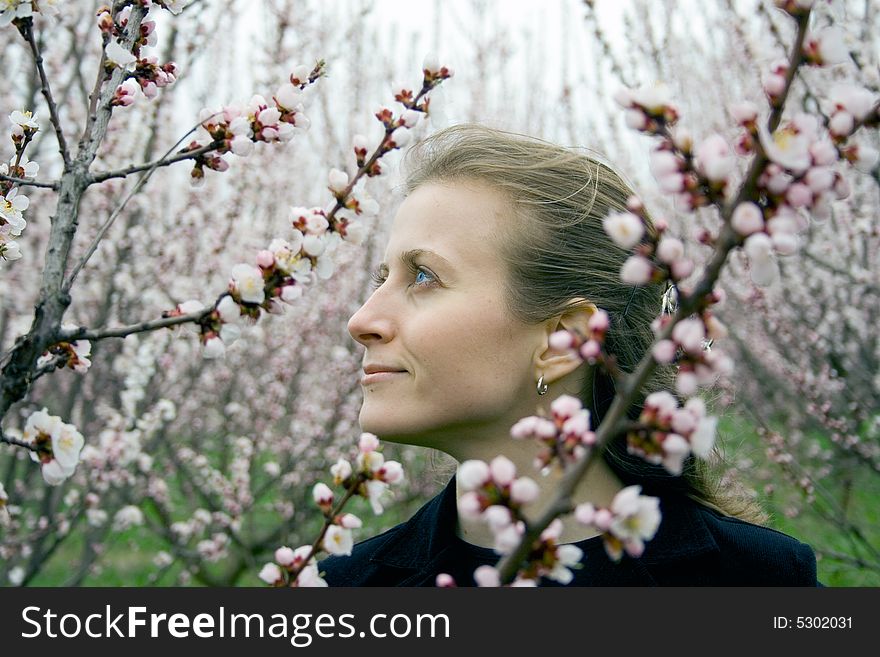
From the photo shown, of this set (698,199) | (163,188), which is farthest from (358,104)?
(698,199)

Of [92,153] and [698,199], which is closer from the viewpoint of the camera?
[698,199]

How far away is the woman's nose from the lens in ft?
5.20

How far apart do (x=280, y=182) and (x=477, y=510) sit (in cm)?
595

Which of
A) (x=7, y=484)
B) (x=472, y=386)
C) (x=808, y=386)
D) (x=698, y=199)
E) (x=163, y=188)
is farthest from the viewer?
(x=163, y=188)

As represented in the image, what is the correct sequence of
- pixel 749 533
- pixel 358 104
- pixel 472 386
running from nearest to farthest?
1. pixel 472 386
2. pixel 749 533
3. pixel 358 104

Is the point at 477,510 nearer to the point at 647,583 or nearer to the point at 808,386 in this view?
the point at 647,583

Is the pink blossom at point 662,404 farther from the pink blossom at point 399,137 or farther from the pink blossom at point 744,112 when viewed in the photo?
the pink blossom at point 399,137

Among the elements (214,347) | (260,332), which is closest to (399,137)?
(214,347)

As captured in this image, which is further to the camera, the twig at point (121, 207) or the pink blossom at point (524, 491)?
the twig at point (121, 207)

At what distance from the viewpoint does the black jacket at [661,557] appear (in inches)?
63.5

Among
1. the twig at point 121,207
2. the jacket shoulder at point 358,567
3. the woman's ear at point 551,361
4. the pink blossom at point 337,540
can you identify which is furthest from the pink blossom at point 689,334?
the jacket shoulder at point 358,567

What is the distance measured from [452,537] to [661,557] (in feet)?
1.52

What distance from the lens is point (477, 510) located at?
82 cm

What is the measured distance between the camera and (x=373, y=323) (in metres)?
1.59
